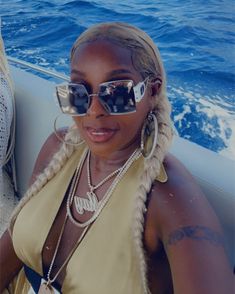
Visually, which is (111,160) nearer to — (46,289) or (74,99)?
(74,99)

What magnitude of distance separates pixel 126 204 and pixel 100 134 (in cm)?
19

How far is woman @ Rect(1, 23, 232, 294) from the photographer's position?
40.8 inches

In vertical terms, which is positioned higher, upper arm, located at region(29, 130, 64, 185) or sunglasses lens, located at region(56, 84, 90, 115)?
sunglasses lens, located at region(56, 84, 90, 115)

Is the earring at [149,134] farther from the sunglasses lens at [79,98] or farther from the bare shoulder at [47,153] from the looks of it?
the bare shoulder at [47,153]

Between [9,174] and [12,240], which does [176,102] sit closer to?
[9,174]

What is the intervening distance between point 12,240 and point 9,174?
62cm

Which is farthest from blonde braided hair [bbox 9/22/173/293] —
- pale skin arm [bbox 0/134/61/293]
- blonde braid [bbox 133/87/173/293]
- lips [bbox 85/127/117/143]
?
pale skin arm [bbox 0/134/61/293]

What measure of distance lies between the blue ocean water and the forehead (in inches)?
82.0

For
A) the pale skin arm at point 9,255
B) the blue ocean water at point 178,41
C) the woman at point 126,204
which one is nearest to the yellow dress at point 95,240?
the woman at point 126,204

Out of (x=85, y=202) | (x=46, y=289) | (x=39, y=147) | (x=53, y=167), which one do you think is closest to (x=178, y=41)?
(x=39, y=147)

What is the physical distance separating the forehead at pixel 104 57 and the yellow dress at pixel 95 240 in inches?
9.9

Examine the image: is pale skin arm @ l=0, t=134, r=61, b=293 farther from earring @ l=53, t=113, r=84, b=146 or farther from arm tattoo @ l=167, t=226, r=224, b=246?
arm tattoo @ l=167, t=226, r=224, b=246

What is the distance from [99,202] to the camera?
4.02ft

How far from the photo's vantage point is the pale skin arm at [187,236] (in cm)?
98
